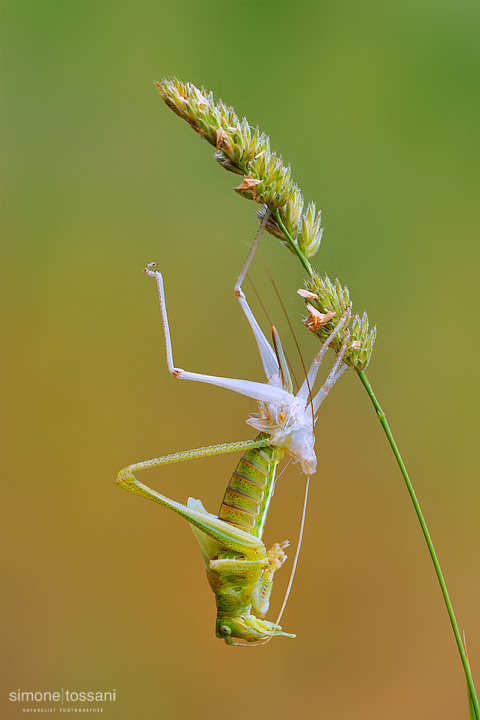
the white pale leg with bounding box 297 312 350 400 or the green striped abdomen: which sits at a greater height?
the white pale leg with bounding box 297 312 350 400

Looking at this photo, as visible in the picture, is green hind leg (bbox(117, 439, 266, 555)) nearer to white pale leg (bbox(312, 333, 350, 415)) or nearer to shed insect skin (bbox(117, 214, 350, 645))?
shed insect skin (bbox(117, 214, 350, 645))

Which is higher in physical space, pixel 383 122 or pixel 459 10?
pixel 459 10

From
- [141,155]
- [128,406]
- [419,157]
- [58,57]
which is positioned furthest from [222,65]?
[128,406]

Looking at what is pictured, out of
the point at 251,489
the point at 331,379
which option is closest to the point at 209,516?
the point at 251,489

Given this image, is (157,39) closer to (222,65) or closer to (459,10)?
(222,65)

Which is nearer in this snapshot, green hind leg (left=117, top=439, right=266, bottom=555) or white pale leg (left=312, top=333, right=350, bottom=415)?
white pale leg (left=312, top=333, right=350, bottom=415)

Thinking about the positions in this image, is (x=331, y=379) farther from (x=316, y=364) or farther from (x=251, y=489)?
(x=251, y=489)

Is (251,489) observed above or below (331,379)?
below

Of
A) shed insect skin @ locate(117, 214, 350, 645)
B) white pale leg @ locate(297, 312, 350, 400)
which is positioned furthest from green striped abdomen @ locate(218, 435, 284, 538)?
white pale leg @ locate(297, 312, 350, 400)
